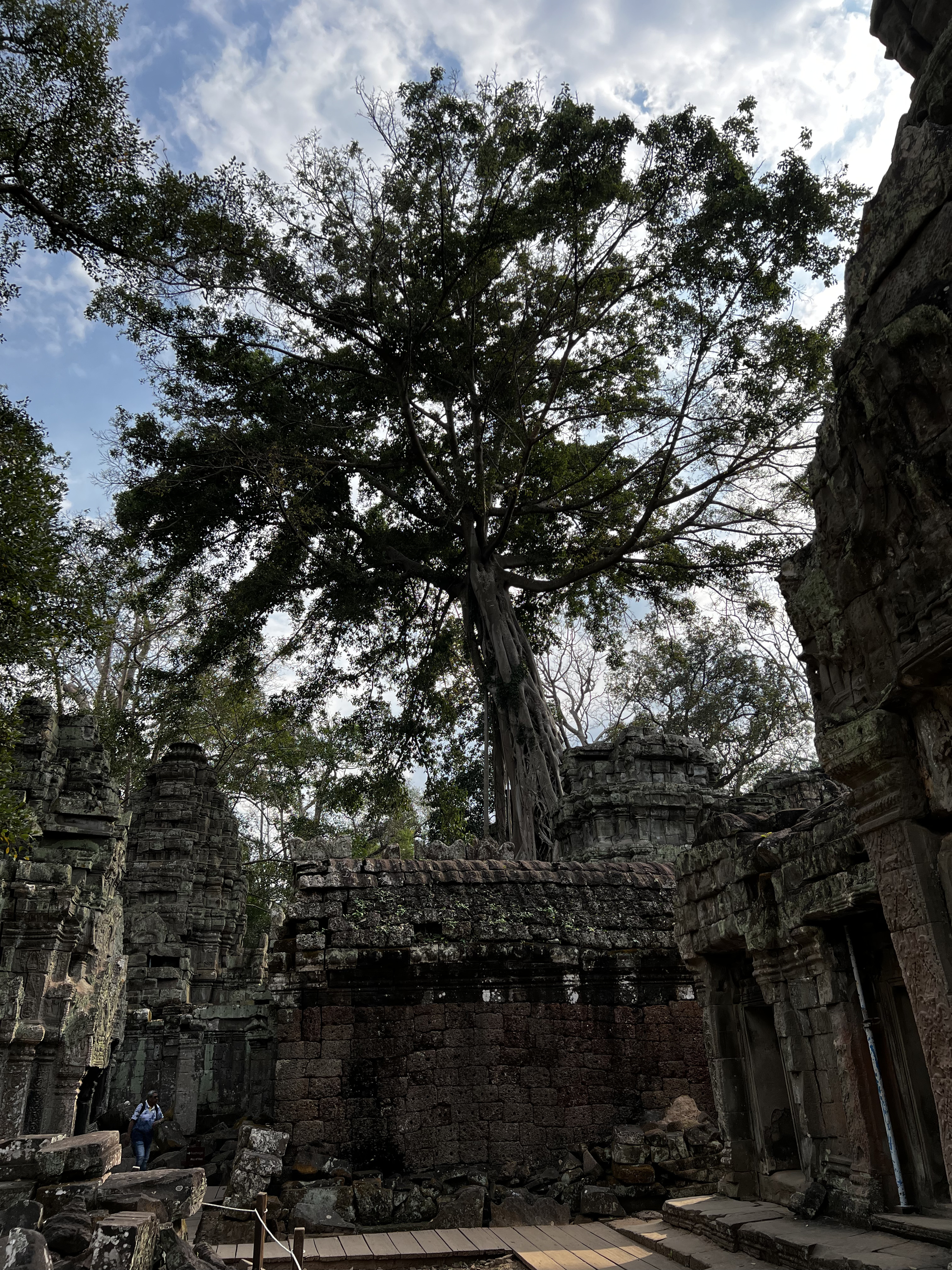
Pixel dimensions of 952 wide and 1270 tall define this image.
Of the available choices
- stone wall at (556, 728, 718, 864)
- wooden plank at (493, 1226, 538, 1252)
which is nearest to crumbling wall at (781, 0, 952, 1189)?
wooden plank at (493, 1226, 538, 1252)

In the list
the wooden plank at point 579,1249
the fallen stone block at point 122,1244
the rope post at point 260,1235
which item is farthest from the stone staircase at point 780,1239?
the fallen stone block at point 122,1244

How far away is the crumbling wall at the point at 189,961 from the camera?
453 inches

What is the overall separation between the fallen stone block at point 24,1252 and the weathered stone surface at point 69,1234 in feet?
1.08

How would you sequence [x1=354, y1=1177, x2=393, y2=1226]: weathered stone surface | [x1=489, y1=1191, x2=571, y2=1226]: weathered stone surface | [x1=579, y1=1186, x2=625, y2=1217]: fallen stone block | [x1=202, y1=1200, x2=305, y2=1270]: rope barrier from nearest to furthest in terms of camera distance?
[x1=202, y1=1200, x2=305, y2=1270]: rope barrier, [x1=354, y1=1177, x2=393, y2=1226]: weathered stone surface, [x1=489, y1=1191, x2=571, y2=1226]: weathered stone surface, [x1=579, y1=1186, x2=625, y2=1217]: fallen stone block

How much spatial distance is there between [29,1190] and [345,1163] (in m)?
3.18

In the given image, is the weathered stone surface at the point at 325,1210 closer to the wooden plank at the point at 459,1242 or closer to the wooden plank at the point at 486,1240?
the wooden plank at the point at 459,1242

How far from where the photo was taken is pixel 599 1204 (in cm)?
668

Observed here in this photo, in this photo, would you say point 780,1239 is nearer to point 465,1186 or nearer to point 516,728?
point 465,1186

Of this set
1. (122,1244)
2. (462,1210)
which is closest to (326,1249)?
(462,1210)

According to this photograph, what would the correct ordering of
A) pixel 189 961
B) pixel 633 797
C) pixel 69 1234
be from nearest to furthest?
pixel 69 1234 → pixel 633 797 → pixel 189 961

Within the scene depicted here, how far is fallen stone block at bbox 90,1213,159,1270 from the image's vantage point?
11.3 feet

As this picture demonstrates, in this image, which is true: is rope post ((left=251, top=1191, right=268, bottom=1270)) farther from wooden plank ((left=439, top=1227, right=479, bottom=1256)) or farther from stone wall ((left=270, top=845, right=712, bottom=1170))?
stone wall ((left=270, top=845, right=712, bottom=1170))

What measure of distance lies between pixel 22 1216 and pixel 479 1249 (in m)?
3.14

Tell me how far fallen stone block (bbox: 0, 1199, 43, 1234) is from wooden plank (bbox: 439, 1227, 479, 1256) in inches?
115
